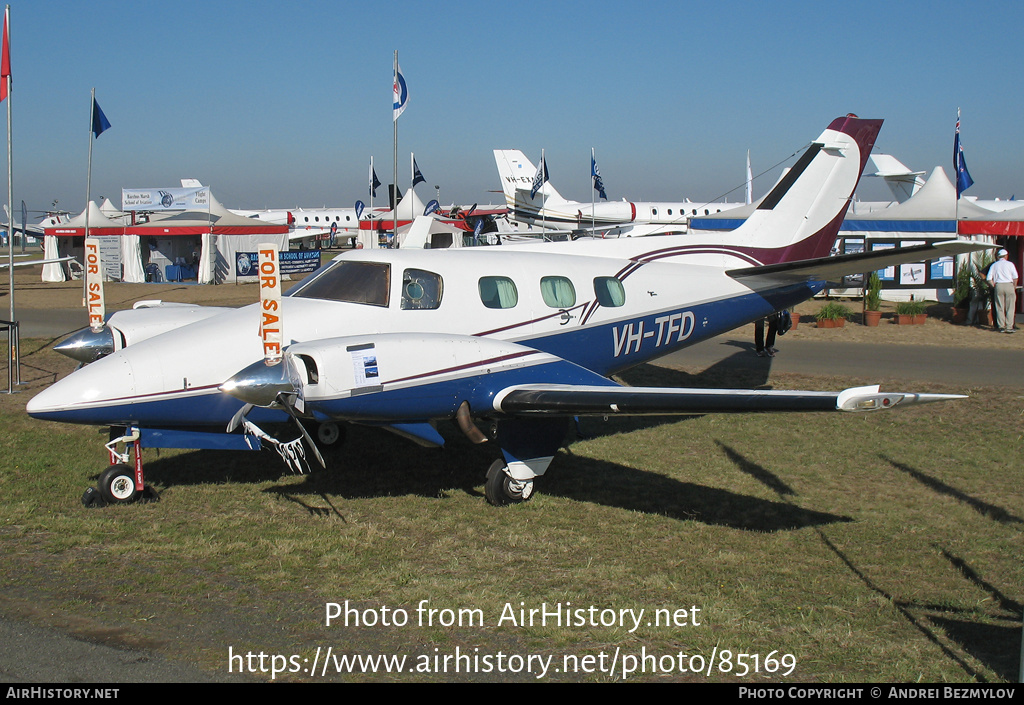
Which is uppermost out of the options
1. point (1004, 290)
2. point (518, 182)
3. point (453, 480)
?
point (518, 182)

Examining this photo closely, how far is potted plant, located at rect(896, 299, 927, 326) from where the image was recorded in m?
20.4

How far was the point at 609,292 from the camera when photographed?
9.76 meters

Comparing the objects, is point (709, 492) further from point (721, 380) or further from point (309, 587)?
point (721, 380)

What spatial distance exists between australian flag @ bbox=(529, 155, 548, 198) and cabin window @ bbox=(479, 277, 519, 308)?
39151 mm

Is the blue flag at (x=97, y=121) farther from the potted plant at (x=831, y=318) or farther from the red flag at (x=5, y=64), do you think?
the potted plant at (x=831, y=318)

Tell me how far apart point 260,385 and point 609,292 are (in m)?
4.63

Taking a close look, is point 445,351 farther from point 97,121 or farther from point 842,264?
point 97,121

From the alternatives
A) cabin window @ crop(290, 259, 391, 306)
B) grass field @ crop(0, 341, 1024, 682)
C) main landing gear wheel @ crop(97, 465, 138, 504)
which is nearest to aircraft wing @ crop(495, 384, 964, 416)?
grass field @ crop(0, 341, 1024, 682)

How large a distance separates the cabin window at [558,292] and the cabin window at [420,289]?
1.36 metres

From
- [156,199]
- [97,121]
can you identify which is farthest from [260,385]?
[156,199]

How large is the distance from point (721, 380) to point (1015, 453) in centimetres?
514

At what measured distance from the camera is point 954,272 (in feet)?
74.9

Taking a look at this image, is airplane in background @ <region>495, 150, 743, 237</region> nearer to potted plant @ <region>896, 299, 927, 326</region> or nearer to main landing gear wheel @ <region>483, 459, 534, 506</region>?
potted plant @ <region>896, 299, 927, 326</region>

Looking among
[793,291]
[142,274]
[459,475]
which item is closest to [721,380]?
[793,291]
